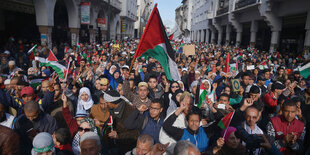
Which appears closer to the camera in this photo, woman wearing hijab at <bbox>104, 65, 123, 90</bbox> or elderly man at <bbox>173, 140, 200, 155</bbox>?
elderly man at <bbox>173, 140, 200, 155</bbox>

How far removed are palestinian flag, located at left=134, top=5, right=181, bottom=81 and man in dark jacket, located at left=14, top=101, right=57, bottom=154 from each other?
72.1 inches

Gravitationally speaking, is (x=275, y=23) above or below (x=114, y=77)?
above

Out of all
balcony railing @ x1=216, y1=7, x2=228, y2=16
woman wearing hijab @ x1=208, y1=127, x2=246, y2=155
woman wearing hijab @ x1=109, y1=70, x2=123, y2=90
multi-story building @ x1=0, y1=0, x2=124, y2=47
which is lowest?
woman wearing hijab @ x1=208, y1=127, x2=246, y2=155

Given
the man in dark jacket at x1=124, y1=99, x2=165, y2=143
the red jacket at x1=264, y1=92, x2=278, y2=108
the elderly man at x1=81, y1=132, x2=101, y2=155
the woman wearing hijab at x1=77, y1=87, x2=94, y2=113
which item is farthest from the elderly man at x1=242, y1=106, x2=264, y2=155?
the woman wearing hijab at x1=77, y1=87, x2=94, y2=113

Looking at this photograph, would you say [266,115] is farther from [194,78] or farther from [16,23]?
[16,23]

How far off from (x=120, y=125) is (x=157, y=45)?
6.03 ft

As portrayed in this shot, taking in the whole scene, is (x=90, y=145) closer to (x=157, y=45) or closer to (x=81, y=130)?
(x=81, y=130)

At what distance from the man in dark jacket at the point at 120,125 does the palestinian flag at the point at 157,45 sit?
40.3 inches

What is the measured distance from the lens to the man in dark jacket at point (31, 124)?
2.71 meters

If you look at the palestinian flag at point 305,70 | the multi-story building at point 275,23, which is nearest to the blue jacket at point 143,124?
the palestinian flag at point 305,70

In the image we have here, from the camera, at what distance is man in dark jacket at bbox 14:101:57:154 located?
2.71 metres

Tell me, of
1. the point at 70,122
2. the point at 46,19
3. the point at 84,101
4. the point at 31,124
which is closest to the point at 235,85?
the point at 84,101

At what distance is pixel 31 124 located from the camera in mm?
2822

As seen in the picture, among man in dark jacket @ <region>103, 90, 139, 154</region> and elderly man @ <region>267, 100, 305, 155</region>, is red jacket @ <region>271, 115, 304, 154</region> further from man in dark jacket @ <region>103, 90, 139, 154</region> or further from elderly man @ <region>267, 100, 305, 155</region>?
man in dark jacket @ <region>103, 90, 139, 154</region>
